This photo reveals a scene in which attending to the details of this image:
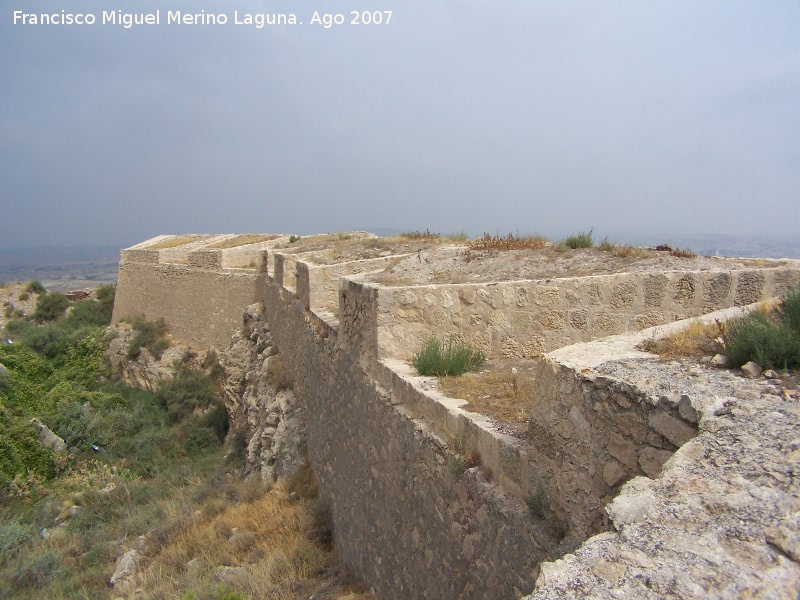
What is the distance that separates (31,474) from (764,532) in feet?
41.0

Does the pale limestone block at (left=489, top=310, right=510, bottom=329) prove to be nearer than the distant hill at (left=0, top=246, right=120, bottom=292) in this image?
Yes

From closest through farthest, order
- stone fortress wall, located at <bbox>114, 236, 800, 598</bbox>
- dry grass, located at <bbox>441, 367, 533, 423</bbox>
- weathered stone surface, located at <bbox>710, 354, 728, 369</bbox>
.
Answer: stone fortress wall, located at <bbox>114, 236, 800, 598</bbox> < weathered stone surface, located at <bbox>710, 354, 728, 369</bbox> < dry grass, located at <bbox>441, 367, 533, 423</bbox>

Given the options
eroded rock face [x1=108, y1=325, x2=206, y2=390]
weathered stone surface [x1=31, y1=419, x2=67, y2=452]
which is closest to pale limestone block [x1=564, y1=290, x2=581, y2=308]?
weathered stone surface [x1=31, y1=419, x2=67, y2=452]

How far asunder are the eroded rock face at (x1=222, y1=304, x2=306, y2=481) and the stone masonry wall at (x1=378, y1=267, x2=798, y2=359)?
356 cm

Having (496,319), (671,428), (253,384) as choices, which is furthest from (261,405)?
(671,428)

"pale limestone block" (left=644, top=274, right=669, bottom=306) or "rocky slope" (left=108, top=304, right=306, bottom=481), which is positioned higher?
"pale limestone block" (left=644, top=274, right=669, bottom=306)

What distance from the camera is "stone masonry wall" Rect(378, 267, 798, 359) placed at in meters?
4.60

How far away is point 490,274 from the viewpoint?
6074 millimetres

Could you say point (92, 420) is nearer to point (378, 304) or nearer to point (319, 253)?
point (319, 253)

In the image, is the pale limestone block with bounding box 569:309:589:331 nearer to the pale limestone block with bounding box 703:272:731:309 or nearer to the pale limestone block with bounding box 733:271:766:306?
the pale limestone block with bounding box 703:272:731:309

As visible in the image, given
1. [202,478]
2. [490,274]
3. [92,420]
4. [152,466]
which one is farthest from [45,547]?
[490,274]

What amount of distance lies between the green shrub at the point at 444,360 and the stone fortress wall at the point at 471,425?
20 cm

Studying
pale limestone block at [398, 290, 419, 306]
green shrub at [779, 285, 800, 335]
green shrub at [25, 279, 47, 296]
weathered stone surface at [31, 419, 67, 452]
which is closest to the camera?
green shrub at [779, 285, 800, 335]

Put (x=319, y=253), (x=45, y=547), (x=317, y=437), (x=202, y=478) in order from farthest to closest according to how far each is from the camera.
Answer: (x=319, y=253) → (x=202, y=478) → (x=45, y=547) → (x=317, y=437)
